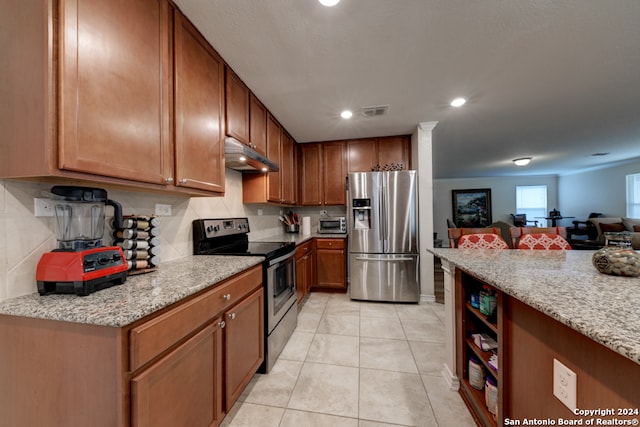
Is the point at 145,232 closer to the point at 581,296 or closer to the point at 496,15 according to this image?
the point at 581,296

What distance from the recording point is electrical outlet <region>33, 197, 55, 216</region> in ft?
3.25

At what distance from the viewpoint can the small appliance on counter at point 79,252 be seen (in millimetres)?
898

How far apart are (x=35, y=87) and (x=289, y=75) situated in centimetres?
155

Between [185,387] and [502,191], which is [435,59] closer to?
[185,387]

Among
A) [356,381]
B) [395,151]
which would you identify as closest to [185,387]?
[356,381]

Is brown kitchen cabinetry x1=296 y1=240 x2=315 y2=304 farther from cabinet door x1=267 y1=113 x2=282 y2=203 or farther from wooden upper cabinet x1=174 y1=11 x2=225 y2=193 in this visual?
wooden upper cabinet x1=174 y1=11 x2=225 y2=193

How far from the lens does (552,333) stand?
80 cm

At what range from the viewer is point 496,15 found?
1392mm

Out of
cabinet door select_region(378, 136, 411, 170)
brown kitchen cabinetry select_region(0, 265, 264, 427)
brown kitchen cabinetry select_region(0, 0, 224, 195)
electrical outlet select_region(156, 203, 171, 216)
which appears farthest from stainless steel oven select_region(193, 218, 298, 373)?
cabinet door select_region(378, 136, 411, 170)

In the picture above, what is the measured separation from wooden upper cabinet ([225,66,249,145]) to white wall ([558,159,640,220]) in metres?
8.65

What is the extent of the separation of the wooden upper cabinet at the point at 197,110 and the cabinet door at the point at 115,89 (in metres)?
0.08

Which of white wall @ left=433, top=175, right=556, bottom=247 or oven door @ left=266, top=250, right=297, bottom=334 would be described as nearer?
oven door @ left=266, top=250, right=297, bottom=334

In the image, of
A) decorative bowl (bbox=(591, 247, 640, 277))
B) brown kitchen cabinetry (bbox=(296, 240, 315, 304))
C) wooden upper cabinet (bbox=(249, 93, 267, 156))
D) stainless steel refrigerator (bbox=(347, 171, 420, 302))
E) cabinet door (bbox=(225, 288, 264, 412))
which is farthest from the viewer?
stainless steel refrigerator (bbox=(347, 171, 420, 302))

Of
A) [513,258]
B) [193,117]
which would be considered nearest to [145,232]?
[193,117]
